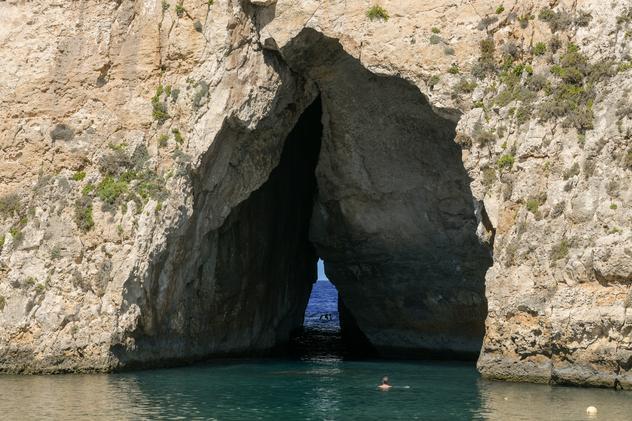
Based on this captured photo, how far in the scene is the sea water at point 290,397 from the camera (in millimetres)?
28297

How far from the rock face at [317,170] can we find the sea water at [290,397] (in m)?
1.85

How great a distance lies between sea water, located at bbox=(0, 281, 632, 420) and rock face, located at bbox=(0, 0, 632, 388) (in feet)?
6.08

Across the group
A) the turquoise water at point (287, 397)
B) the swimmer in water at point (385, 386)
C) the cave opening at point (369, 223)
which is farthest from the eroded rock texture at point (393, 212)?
the swimmer in water at point (385, 386)

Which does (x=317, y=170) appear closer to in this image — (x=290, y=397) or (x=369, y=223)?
(x=369, y=223)

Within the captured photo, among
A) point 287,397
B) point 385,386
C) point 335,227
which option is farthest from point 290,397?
point 335,227

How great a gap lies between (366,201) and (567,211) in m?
14.4

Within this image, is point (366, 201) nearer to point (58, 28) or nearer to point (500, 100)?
point (500, 100)

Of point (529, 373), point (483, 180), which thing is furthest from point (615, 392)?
point (483, 180)

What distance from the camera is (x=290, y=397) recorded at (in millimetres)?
32656

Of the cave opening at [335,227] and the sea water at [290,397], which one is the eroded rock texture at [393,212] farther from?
the sea water at [290,397]

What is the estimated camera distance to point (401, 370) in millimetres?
42219

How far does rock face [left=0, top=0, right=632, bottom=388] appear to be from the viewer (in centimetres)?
3488

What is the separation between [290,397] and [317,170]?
672 inches

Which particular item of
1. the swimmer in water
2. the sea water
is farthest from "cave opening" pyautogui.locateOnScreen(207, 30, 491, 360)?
the swimmer in water
